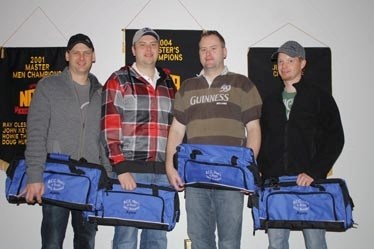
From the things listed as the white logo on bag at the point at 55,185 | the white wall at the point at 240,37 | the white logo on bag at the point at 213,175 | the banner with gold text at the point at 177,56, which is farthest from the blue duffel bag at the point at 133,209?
the banner with gold text at the point at 177,56

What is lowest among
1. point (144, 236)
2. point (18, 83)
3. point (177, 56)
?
point (144, 236)

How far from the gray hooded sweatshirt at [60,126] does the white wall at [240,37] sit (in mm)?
832

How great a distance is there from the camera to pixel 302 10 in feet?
10.2

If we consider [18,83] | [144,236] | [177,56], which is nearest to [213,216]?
[144,236]

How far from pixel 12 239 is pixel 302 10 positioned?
3.44m

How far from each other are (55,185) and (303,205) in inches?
61.9

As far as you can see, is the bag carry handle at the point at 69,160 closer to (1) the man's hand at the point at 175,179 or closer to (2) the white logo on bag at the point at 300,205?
(1) the man's hand at the point at 175,179

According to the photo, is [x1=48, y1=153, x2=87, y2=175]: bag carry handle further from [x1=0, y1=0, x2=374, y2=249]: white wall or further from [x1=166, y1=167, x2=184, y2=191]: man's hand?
[x1=0, y1=0, x2=374, y2=249]: white wall

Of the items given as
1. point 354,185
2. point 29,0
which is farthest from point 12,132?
point 354,185

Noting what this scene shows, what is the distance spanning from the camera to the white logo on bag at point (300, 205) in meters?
2.05

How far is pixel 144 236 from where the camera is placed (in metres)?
2.19

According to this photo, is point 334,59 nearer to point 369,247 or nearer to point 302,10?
point 302,10

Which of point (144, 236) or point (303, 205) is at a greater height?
point (303, 205)

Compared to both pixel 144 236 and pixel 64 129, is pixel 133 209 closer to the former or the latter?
pixel 144 236
